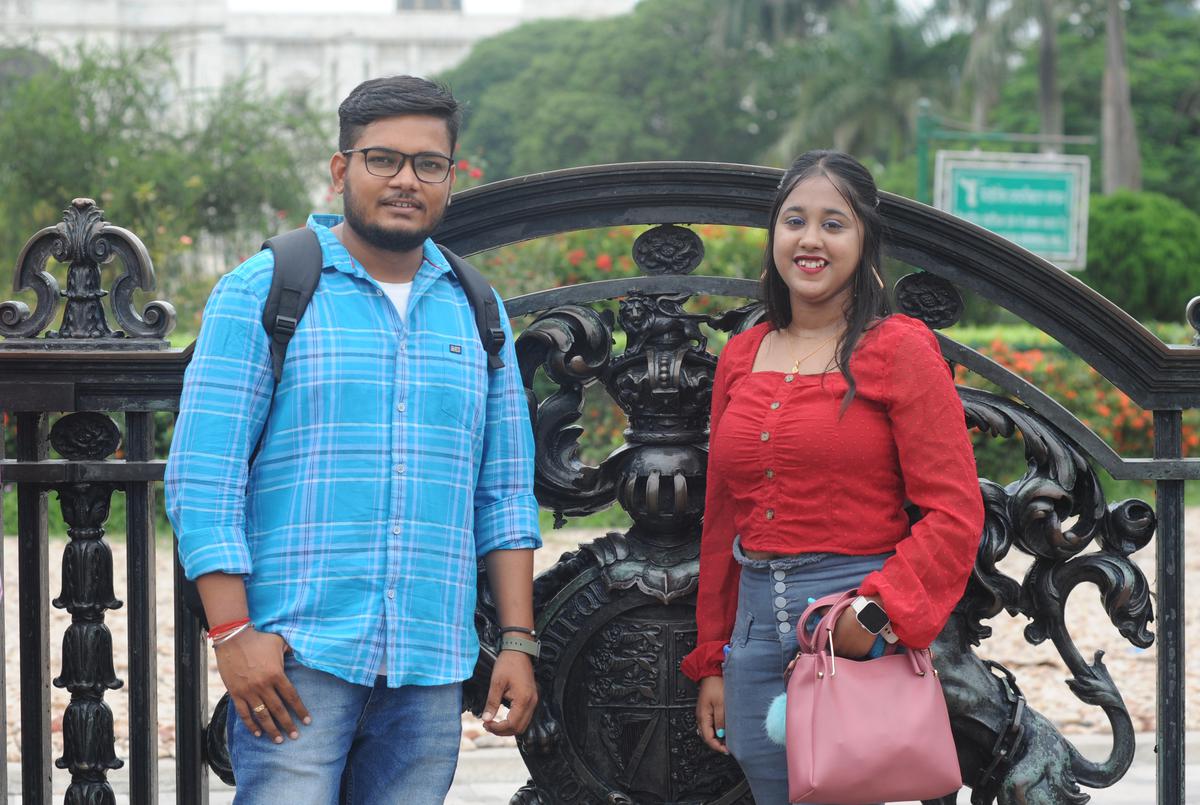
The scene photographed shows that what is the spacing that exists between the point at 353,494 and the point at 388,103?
70 centimetres

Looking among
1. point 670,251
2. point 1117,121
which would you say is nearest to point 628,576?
point 670,251

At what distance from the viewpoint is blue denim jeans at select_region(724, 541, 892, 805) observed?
8.54ft

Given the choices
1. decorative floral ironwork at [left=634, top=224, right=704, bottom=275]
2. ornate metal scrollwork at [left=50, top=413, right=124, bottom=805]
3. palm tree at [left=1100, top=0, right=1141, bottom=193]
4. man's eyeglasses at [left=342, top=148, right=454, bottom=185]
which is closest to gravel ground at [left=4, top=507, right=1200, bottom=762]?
ornate metal scrollwork at [left=50, top=413, right=124, bottom=805]

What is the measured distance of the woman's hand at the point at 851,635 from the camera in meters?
2.49

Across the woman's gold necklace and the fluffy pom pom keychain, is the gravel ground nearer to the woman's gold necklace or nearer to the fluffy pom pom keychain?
the fluffy pom pom keychain

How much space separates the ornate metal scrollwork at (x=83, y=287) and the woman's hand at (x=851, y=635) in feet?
5.33

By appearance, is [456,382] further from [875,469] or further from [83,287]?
[83,287]

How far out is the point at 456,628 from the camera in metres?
2.56

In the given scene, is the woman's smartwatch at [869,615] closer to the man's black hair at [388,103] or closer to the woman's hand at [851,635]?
the woman's hand at [851,635]

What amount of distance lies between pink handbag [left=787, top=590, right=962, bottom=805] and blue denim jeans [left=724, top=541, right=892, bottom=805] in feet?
0.30

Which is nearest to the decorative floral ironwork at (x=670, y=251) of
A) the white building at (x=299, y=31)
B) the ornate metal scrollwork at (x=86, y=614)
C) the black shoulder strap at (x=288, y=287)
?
the black shoulder strap at (x=288, y=287)

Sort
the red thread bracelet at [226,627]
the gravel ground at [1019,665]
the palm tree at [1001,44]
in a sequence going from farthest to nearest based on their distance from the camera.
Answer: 1. the palm tree at [1001,44]
2. the gravel ground at [1019,665]
3. the red thread bracelet at [226,627]

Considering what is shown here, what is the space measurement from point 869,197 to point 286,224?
13.4 m

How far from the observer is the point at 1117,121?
80.5ft
